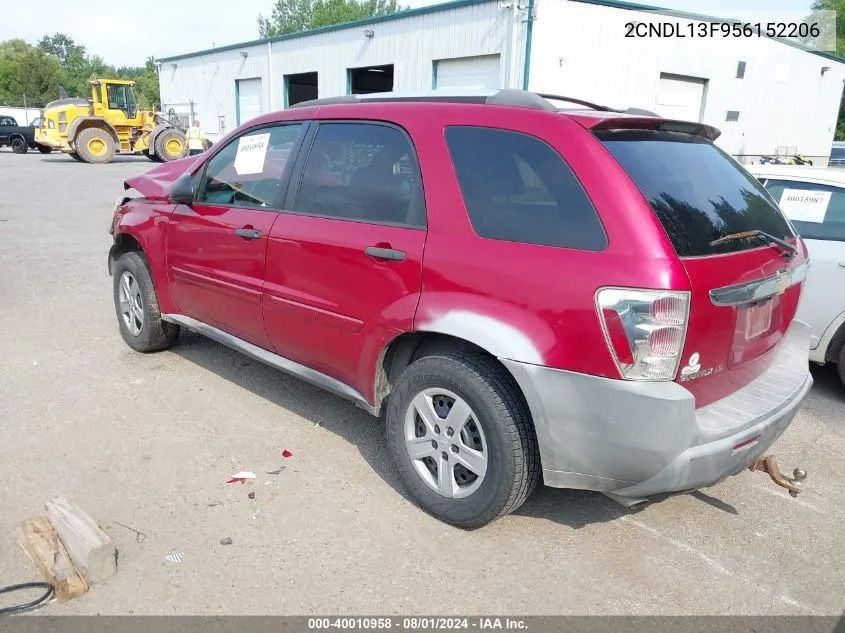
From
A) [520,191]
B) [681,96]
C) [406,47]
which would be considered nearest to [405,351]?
[520,191]

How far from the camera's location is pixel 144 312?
16.2 ft

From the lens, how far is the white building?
14.8 metres

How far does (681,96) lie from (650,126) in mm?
16723

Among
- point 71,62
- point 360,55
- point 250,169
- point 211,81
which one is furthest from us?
point 71,62

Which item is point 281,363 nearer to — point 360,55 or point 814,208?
point 814,208

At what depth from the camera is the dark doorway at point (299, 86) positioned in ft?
78.4

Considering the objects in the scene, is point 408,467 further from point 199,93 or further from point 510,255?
point 199,93

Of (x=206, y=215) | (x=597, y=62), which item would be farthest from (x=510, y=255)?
(x=597, y=62)

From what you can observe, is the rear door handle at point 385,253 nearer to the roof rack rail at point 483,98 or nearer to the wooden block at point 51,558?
the roof rack rail at point 483,98

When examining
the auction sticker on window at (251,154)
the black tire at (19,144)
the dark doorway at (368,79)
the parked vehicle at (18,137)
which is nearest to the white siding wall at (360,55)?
the dark doorway at (368,79)

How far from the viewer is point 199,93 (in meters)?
29.8

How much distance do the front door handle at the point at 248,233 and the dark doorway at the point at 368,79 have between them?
18.0 m

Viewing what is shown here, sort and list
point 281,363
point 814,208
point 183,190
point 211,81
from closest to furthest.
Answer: point 281,363
point 183,190
point 814,208
point 211,81

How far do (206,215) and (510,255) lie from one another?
2.34 metres
